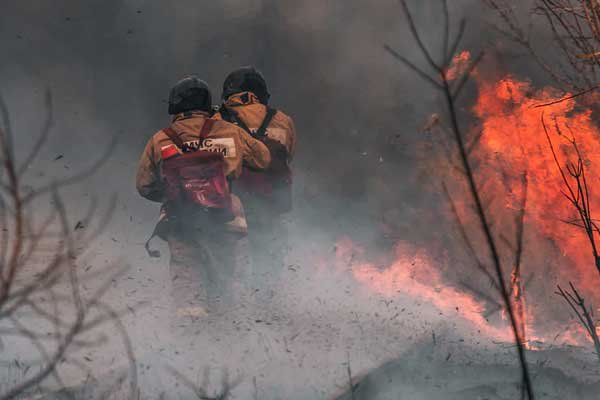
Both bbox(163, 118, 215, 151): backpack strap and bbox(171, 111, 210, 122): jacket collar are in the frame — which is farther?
bbox(171, 111, 210, 122): jacket collar

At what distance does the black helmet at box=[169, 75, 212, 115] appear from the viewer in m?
6.98

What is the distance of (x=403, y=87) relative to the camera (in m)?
10.4

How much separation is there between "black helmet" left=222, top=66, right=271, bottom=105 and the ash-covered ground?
1.72m

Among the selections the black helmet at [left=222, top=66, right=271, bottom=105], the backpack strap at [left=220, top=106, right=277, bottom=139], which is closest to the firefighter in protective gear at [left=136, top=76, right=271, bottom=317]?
the backpack strap at [left=220, top=106, right=277, bottom=139]

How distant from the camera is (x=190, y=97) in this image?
698cm

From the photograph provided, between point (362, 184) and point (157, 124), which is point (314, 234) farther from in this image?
point (157, 124)

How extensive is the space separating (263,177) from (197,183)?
39.6 inches

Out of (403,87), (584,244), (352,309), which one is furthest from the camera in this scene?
(403,87)

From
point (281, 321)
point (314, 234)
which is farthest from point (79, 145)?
point (281, 321)

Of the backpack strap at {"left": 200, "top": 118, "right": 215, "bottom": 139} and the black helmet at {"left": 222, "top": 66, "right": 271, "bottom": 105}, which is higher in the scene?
the black helmet at {"left": 222, "top": 66, "right": 271, "bottom": 105}

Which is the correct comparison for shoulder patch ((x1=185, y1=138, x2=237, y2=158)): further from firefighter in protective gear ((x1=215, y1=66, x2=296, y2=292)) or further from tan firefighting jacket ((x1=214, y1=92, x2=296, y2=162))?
tan firefighting jacket ((x1=214, y1=92, x2=296, y2=162))

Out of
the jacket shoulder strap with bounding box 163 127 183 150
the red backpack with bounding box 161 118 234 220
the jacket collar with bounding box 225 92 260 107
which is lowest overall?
the red backpack with bounding box 161 118 234 220

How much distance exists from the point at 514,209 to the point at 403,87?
9.41 ft

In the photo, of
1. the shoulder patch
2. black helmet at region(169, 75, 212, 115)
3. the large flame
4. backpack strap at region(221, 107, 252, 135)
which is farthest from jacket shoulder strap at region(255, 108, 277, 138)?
the large flame
